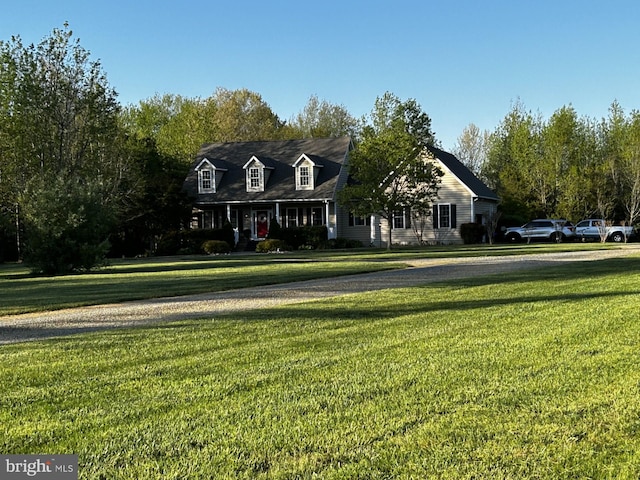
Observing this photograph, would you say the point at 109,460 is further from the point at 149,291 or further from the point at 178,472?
the point at 149,291

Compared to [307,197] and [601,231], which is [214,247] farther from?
[601,231]

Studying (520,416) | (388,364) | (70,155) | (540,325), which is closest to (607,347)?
(540,325)

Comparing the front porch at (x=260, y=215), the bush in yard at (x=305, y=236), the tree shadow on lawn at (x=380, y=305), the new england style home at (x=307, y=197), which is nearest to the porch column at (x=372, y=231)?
the new england style home at (x=307, y=197)

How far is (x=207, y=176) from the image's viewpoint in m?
44.3

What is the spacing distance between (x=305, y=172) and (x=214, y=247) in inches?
349

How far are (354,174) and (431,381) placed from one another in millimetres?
28794

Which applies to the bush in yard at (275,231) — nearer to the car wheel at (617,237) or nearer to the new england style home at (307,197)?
the new england style home at (307,197)

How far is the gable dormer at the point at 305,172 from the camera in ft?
139

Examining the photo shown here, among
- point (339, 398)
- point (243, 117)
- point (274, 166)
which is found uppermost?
point (243, 117)

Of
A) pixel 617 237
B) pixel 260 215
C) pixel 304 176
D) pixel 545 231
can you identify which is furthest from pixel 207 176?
pixel 617 237

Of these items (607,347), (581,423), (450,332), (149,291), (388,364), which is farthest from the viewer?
(149,291)

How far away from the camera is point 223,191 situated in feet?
144

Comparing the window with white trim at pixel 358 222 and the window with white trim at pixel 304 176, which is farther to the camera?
the window with white trim at pixel 358 222

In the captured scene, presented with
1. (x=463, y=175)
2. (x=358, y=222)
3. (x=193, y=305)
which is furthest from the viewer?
(x=463, y=175)
